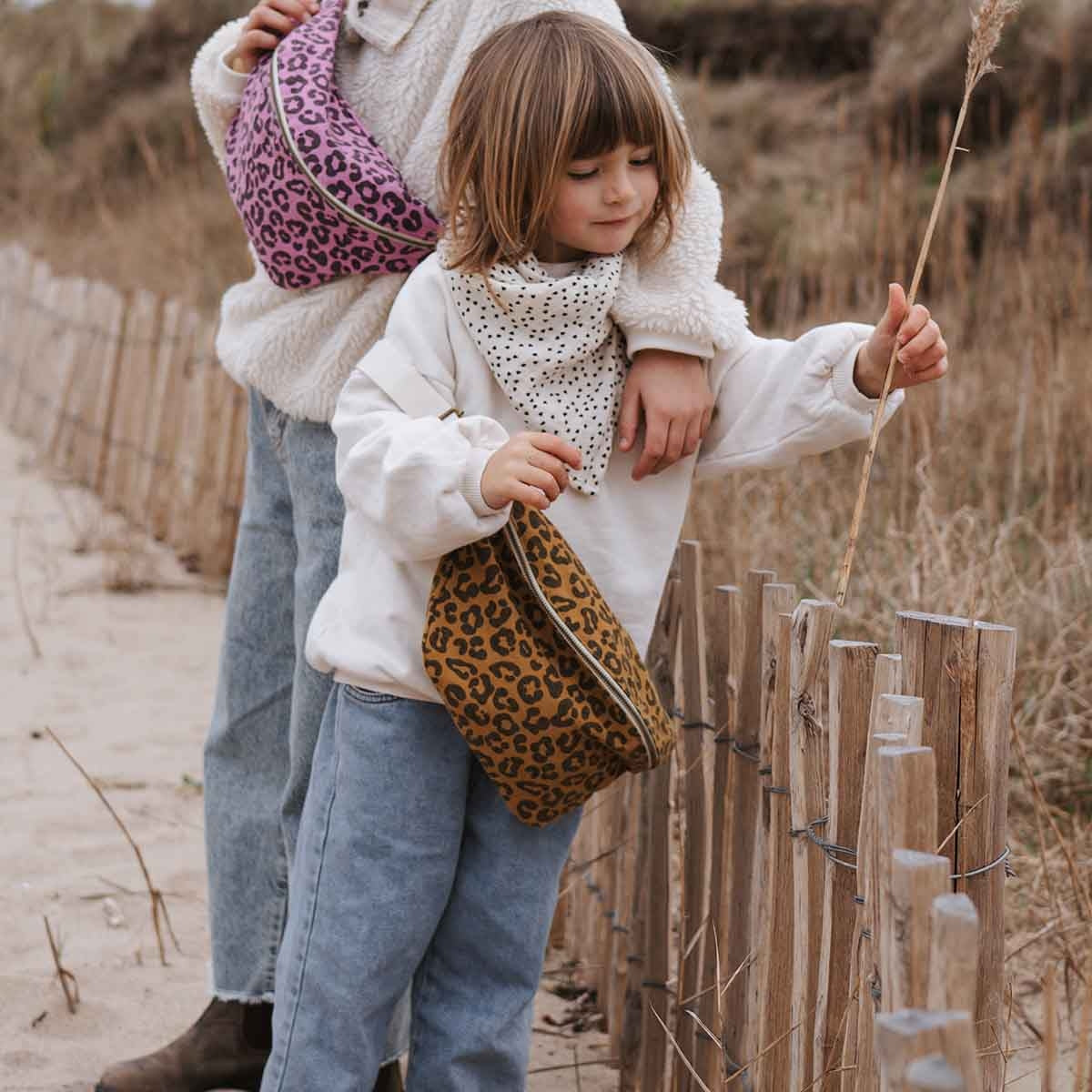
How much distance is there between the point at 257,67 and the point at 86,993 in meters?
1.42

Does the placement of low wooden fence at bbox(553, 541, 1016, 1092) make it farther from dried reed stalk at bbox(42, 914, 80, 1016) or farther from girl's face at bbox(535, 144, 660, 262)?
dried reed stalk at bbox(42, 914, 80, 1016)

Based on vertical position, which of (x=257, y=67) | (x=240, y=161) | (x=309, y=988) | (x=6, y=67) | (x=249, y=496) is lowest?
(x=309, y=988)

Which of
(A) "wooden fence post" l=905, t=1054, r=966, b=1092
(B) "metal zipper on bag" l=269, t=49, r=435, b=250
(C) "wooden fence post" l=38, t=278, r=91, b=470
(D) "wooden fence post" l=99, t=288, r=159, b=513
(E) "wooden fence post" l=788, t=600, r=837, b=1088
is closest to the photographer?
(A) "wooden fence post" l=905, t=1054, r=966, b=1092

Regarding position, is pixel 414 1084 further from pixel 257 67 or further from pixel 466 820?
pixel 257 67

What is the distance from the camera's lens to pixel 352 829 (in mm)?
1486

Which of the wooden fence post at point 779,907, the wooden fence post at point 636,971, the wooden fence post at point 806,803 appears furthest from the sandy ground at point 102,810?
the wooden fence post at point 806,803

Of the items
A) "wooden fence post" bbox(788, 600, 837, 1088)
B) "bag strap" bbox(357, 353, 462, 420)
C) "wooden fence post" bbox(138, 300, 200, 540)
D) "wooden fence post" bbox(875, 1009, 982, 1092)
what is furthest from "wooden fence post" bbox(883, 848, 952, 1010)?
"wooden fence post" bbox(138, 300, 200, 540)

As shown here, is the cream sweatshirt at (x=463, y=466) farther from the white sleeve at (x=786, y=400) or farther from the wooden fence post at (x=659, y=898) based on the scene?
the wooden fence post at (x=659, y=898)

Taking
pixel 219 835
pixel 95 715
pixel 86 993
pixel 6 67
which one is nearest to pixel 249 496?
pixel 219 835

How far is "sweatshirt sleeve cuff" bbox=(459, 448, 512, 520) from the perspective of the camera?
134cm

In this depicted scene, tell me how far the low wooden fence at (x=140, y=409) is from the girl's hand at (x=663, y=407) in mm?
3226

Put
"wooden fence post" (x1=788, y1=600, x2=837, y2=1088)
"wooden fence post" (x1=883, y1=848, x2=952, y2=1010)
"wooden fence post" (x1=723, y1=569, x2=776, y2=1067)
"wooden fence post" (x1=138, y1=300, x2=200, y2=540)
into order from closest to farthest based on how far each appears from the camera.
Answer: "wooden fence post" (x1=883, y1=848, x2=952, y2=1010) → "wooden fence post" (x1=788, y1=600, x2=837, y2=1088) → "wooden fence post" (x1=723, y1=569, x2=776, y2=1067) → "wooden fence post" (x1=138, y1=300, x2=200, y2=540)

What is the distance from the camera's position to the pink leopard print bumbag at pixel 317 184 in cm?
154

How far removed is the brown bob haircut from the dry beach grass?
28 cm
